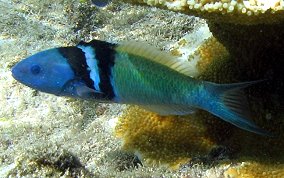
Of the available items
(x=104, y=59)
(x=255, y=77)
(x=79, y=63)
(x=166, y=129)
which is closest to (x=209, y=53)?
(x=255, y=77)

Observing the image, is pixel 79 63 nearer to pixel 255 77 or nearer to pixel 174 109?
pixel 174 109

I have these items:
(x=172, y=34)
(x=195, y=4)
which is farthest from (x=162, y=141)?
(x=172, y=34)

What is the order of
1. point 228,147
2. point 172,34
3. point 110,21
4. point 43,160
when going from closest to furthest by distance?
point 43,160, point 228,147, point 172,34, point 110,21

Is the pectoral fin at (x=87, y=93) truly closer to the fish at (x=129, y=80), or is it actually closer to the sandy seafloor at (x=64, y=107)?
the fish at (x=129, y=80)

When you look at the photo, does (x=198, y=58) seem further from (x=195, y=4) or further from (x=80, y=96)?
(x=80, y=96)

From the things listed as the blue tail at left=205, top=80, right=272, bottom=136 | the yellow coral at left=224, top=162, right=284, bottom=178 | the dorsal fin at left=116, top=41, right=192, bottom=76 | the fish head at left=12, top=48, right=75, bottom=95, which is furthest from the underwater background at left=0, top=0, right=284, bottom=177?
the fish head at left=12, top=48, right=75, bottom=95

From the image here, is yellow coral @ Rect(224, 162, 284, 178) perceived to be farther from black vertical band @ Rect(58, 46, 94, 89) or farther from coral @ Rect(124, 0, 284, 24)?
black vertical band @ Rect(58, 46, 94, 89)

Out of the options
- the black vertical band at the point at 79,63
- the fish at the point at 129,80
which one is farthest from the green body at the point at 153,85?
the black vertical band at the point at 79,63
